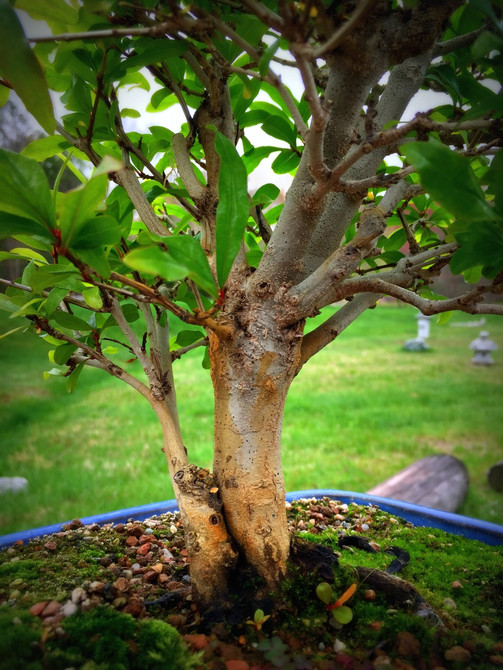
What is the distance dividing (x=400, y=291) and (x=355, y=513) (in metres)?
0.75

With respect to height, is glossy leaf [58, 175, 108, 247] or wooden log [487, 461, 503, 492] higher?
glossy leaf [58, 175, 108, 247]

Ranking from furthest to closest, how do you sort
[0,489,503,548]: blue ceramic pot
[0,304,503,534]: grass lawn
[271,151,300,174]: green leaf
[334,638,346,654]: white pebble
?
[0,304,503,534]: grass lawn, [0,489,503,548]: blue ceramic pot, [271,151,300,174]: green leaf, [334,638,346,654]: white pebble

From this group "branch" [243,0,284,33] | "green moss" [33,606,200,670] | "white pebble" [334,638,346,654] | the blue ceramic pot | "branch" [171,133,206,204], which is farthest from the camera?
the blue ceramic pot

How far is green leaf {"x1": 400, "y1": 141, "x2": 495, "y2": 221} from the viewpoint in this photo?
462 mm

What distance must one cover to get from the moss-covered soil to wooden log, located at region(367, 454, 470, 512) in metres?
0.89

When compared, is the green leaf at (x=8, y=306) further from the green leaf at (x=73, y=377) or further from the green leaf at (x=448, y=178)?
the green leaf at (x=448, y=178)

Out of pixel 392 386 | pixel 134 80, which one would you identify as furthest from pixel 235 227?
pixel 392 386

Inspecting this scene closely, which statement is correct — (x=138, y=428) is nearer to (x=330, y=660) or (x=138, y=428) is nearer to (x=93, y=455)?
(x=93, y=455)

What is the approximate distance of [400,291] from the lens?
0.65 m

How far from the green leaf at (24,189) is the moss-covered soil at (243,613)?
47cm

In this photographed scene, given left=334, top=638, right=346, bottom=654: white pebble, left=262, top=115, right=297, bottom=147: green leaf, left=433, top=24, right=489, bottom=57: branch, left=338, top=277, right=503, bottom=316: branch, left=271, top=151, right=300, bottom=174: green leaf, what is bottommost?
left=334, top=638, right=346, bottom=654: white pebble

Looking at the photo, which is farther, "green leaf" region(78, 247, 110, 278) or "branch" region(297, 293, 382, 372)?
"branch" region(297, 293, 382, 372)

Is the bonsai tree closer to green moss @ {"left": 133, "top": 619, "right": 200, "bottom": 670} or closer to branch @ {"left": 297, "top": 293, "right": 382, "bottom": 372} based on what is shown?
branch @ {"left": 297, "top": 293, "right": 382, "bottom": 372}

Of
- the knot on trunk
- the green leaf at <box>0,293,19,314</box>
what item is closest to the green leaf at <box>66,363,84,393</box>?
the green leaf at <box>0,293,19,314</box>
